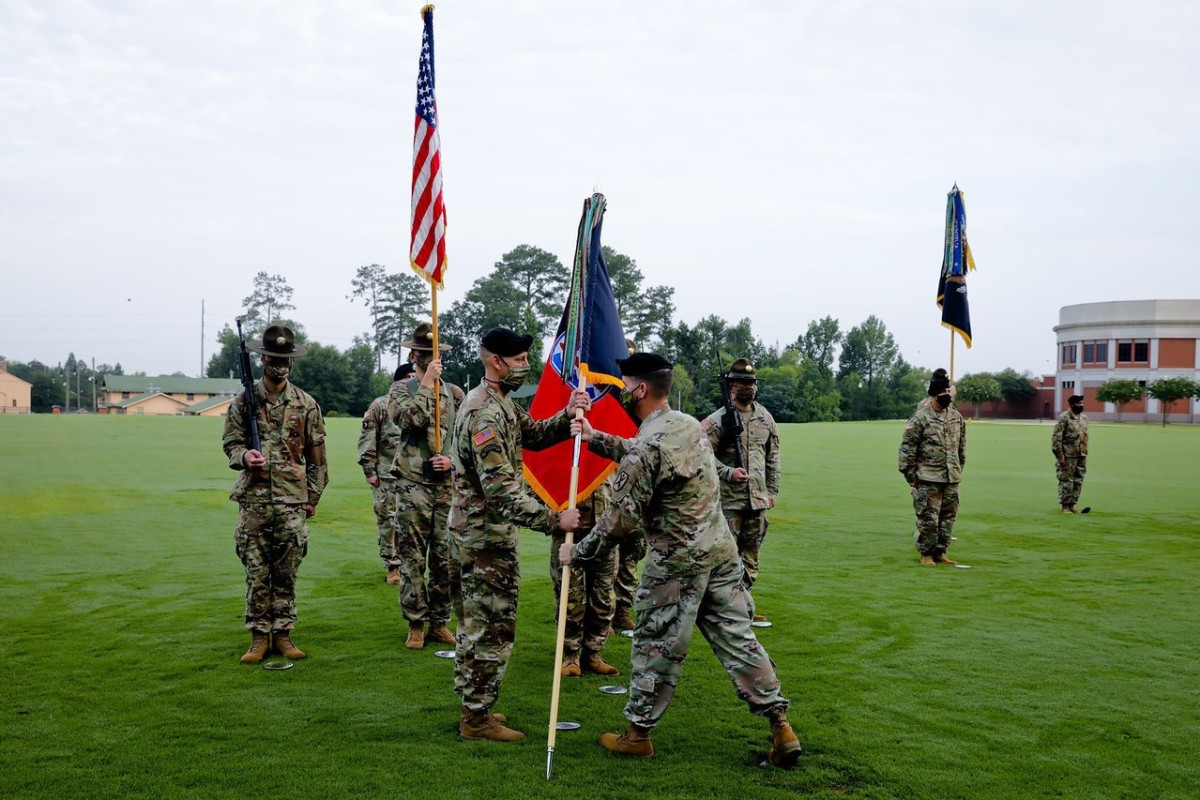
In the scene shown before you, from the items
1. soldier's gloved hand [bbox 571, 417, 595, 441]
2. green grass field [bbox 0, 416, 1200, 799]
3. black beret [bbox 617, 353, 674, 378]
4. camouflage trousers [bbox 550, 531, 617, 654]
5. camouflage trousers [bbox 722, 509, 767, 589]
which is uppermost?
black beret [bbox 617, 353, 674, 378]

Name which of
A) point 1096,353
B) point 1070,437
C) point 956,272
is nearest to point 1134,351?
point 1096,353

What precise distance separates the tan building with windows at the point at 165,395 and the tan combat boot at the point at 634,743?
3741 inches

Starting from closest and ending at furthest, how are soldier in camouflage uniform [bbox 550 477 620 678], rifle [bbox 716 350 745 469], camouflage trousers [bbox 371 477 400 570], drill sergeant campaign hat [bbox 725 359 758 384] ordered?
soldier in camouflage uniform [bbox 550 477 620 678] → rifle [bbox 716 350 745 469] → drill sergeant campaign hat [bbox 725 359 758 384] → camouflage trousers [bbox 371 477 400 570]

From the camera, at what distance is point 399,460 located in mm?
7609

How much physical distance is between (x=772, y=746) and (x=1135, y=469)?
88.8 feet

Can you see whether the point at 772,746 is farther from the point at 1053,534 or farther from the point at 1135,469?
the point at 1135,469

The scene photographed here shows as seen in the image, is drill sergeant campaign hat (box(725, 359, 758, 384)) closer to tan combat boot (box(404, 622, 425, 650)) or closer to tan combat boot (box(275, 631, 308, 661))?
tan combat boot (box(404, 622, 425, 650))

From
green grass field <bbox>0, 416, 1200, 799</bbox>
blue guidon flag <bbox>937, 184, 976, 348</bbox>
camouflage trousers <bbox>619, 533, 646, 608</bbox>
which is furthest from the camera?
blue guidon flag <bbox>937, 184, 976, 348</bbox>

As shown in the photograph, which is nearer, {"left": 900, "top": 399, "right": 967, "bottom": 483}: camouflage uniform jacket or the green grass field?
the green grass field

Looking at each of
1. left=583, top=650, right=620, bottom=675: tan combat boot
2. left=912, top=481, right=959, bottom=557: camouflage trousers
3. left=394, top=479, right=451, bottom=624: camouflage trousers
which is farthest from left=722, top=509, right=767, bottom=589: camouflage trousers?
left=912, top=481, right=959, bottom=557: camouflage trousers

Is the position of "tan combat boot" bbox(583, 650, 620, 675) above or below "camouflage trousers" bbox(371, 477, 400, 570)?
below

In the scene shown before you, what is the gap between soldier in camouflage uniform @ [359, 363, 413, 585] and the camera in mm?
9086

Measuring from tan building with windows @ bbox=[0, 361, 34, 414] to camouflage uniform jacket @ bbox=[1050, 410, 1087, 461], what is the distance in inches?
4427

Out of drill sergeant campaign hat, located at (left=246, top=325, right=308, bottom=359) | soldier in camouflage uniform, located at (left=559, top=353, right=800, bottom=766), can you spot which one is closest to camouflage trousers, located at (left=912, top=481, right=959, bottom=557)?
soldier in camouflage uniform, located at (left=559, top=353, right=800, bottom=766)
